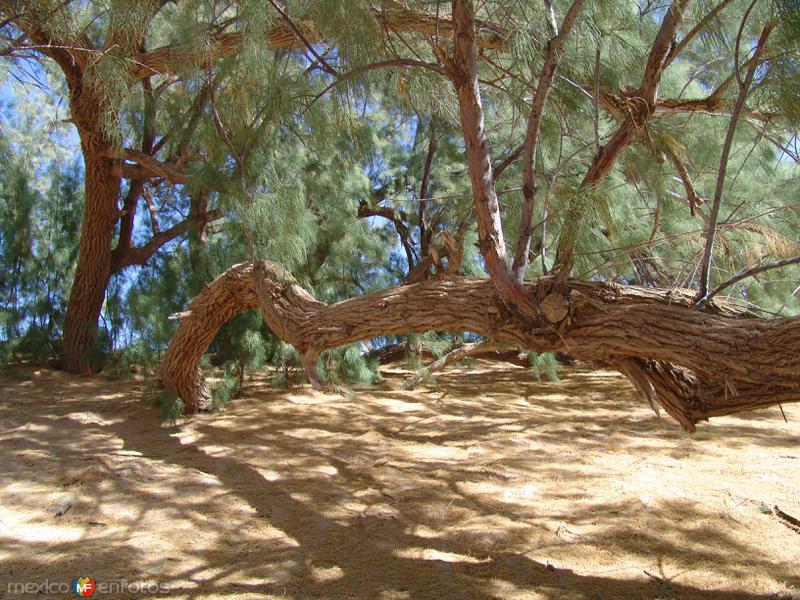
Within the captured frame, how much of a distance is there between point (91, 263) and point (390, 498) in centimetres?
337

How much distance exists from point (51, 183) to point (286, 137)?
285 cm

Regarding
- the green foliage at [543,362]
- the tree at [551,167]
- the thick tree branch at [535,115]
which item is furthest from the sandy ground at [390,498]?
the thick tree branch at [535,115]

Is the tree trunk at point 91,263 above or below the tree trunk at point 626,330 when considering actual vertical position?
above

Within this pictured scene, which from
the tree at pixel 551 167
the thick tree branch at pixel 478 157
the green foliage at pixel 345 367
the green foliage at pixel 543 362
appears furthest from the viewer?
the green foliage at pixel 543 362

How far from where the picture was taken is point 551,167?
14.1 ft

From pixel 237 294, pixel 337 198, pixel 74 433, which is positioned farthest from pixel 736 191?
pixel 74 433

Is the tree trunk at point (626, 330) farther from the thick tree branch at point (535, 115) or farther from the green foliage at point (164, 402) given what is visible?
the green foliage at point (164, 402)

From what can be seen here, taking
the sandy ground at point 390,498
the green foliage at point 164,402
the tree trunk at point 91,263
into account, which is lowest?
the sandy ground at point 390,498

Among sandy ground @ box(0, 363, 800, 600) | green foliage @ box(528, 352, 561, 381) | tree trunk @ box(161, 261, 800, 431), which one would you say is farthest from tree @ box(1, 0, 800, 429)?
green foliage @ box(528, 352, 561, 381)

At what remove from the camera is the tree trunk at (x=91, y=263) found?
17.0ft

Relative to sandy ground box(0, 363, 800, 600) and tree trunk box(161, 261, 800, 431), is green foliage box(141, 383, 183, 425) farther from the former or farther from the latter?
tree trunk box(161, 261, 800, 431)

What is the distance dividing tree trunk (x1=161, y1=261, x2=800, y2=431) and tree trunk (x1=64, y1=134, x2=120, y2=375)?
Result: 94.9 inches

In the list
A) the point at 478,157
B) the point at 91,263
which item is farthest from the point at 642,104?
the point at 91,263

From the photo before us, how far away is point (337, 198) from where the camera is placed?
518 centimetres
